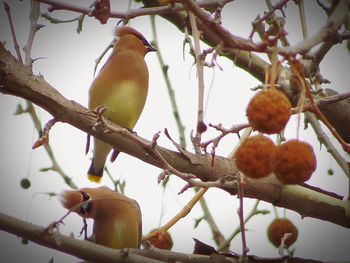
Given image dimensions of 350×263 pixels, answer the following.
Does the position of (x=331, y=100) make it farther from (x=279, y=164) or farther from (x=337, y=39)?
(x=279, y=164)

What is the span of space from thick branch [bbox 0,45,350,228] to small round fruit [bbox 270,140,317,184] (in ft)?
1.79

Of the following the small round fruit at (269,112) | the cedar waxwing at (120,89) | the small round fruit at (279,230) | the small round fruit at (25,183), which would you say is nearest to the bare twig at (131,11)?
the small round fruit at (269,112)

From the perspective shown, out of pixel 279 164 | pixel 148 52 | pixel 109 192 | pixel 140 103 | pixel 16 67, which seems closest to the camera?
pixel 279 164

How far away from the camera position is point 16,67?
1.75 m

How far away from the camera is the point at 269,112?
3.85 feet

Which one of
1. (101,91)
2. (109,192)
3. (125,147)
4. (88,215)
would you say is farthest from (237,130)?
(101,91)

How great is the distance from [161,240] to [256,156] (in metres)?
0.92

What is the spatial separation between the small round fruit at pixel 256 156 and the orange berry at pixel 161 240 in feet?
2.60

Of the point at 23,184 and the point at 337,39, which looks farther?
the point at 23,184

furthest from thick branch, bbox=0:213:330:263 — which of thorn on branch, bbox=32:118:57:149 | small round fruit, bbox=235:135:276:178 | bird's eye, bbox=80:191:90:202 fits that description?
bird's eye, bbox=80:191:90:202

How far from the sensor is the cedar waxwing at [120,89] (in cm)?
296

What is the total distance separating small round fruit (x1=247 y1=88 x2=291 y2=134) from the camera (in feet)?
3.85

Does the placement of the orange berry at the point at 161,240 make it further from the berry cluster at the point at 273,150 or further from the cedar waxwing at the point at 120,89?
the cedar waxwing at the point at 120,89

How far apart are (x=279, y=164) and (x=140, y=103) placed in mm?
1900
